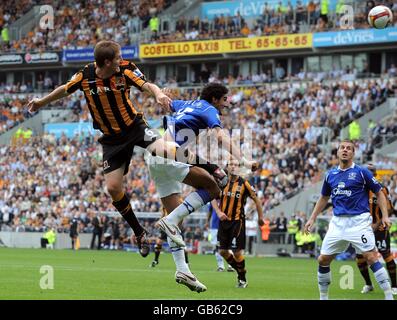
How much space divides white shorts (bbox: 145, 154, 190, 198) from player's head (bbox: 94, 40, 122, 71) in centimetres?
145

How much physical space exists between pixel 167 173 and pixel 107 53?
6.12 ft

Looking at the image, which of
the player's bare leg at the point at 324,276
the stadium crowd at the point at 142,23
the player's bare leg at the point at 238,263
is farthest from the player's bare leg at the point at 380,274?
the stadium crowd at the point at 142,23

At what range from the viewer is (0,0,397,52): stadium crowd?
148 feet

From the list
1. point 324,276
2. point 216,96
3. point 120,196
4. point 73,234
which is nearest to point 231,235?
point 324,276

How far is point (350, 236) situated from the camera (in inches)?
539

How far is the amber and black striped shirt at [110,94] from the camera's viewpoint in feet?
38.5

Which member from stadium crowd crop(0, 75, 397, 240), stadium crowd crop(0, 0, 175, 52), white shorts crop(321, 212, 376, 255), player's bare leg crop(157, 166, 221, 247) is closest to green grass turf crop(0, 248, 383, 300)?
white shorts crop(321, 212, 376, 255)

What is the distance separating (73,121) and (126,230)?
13.0 m

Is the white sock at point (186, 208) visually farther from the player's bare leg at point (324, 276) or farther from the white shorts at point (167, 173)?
the player's bare leg at point (324, 276)

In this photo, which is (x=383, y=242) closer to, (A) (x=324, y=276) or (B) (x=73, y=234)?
(A) (x=324, y=276)

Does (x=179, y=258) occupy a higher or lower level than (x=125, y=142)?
lower

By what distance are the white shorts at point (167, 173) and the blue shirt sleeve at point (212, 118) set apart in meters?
0.67

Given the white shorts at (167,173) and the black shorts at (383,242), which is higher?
the white shorts at (167,173)
